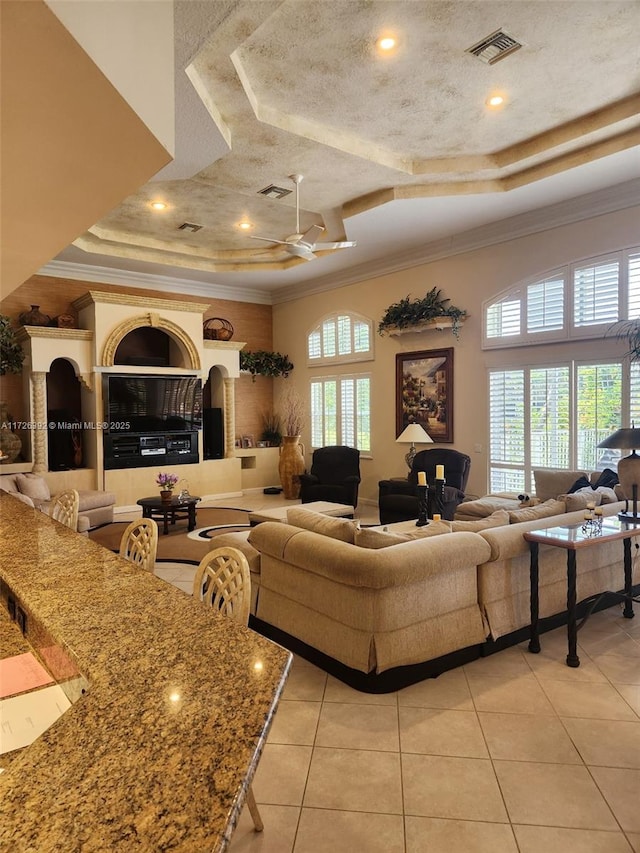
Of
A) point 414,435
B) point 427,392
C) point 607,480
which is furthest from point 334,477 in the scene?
point 607,480

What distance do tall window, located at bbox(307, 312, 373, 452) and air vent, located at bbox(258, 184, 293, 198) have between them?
9.97ft

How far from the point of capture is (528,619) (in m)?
3.64

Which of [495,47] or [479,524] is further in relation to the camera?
[495,47]

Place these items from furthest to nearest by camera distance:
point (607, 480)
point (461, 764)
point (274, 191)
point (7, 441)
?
point (7, 441) < point (274, 191) < point (607, 480) < point (461, 764)

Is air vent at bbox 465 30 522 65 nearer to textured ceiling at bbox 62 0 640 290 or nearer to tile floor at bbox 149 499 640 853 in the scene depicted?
textured ceiling at bbox 62 0 640 290

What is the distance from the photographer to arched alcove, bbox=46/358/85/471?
8.27 metres

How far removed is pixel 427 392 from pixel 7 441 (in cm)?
592

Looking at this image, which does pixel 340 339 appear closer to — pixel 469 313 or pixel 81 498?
pixel 469 313

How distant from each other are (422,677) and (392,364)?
5851 mm

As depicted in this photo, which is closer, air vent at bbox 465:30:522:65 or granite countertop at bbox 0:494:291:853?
granite countertop at bbox 0:494:291:853

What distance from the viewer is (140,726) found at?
99 centimetres

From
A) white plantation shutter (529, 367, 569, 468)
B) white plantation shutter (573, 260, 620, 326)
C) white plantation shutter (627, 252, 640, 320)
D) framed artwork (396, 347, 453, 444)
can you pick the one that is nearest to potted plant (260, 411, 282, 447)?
framed artwork (396, 347, 453, 444)

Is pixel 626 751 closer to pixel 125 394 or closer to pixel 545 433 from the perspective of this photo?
pixel 545 433

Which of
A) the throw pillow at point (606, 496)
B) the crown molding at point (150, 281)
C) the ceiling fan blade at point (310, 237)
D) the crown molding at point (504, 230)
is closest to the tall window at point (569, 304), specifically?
the crown molding at point (504, 230)
